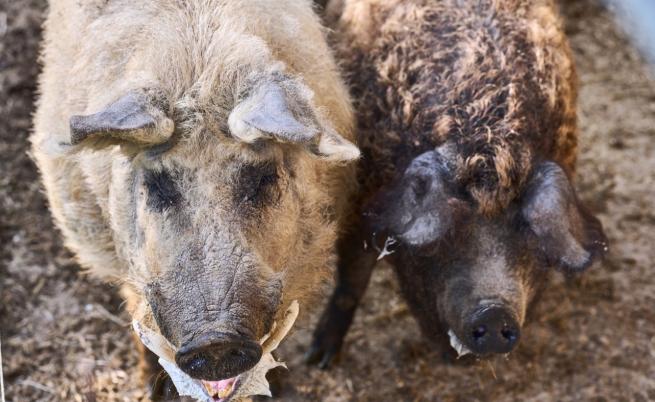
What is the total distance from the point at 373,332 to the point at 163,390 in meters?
1.60

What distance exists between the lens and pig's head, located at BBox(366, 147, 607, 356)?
12.7 ft

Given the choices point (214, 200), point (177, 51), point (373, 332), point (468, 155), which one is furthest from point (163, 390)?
point (468, 155)

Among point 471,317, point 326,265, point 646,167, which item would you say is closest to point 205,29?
point 326,265

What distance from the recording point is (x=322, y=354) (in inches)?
205

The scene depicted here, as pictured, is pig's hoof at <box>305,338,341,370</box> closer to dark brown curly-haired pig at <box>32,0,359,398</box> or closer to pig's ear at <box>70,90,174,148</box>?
dark brown curly-haired pig at <box>32,0,359,398</box>

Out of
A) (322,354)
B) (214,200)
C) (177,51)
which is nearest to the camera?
(214,200)

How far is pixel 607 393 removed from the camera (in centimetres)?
505

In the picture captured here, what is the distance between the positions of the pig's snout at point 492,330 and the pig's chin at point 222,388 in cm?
111

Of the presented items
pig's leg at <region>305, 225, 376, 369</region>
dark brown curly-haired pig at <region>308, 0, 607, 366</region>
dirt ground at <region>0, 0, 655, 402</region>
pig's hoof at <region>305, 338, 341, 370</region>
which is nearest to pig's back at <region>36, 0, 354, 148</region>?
dark brown curly-haired pig at <region>308, 0, 607, 366</region>

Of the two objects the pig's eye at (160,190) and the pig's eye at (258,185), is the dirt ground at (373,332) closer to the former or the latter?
the pig's eye at (160,190)

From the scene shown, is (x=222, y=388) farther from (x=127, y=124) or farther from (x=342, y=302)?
(x=342, y=302)

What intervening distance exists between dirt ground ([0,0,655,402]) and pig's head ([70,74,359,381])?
1687 mm

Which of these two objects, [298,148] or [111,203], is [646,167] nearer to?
[298,148]

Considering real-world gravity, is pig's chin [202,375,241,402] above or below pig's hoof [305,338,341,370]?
above
